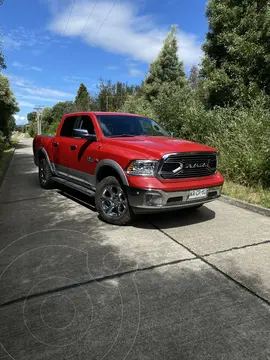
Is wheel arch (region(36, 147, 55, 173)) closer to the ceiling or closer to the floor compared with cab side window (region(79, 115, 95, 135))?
closer to the floor

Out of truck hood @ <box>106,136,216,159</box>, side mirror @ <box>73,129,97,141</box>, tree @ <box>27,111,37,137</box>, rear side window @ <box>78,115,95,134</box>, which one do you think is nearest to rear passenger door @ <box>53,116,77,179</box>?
rear side window @ <box>78,115,95,134</box>

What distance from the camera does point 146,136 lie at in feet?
17.2

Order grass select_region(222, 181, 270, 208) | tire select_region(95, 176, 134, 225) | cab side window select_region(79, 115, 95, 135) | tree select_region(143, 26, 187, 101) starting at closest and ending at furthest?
tire select_region(95, 176, 134, 225)
cab side window select_region(79, 115, 95, 135)
grass select_region(222, 181, 270, 208)
tree select_region(143, 26, 187, 101)

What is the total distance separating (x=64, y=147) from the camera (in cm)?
614

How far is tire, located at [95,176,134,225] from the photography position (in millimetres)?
4387

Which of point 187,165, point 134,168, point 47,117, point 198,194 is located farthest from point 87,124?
point 47,117

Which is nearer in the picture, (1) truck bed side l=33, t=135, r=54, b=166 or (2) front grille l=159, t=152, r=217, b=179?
(2) front grille l=159, t=152, r=217, b=179

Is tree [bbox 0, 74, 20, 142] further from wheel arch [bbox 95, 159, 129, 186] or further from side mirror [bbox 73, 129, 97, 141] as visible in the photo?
wheel arch [bbox 95, 159, 129, 186]

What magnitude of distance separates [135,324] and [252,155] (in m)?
5.51

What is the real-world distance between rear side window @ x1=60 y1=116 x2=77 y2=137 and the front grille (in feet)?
9.23

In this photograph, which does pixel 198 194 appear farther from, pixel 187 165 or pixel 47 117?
pixel 47 117

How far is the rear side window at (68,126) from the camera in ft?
20.1

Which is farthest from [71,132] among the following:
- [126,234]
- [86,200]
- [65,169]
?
[126,234]

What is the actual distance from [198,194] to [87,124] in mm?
2587
